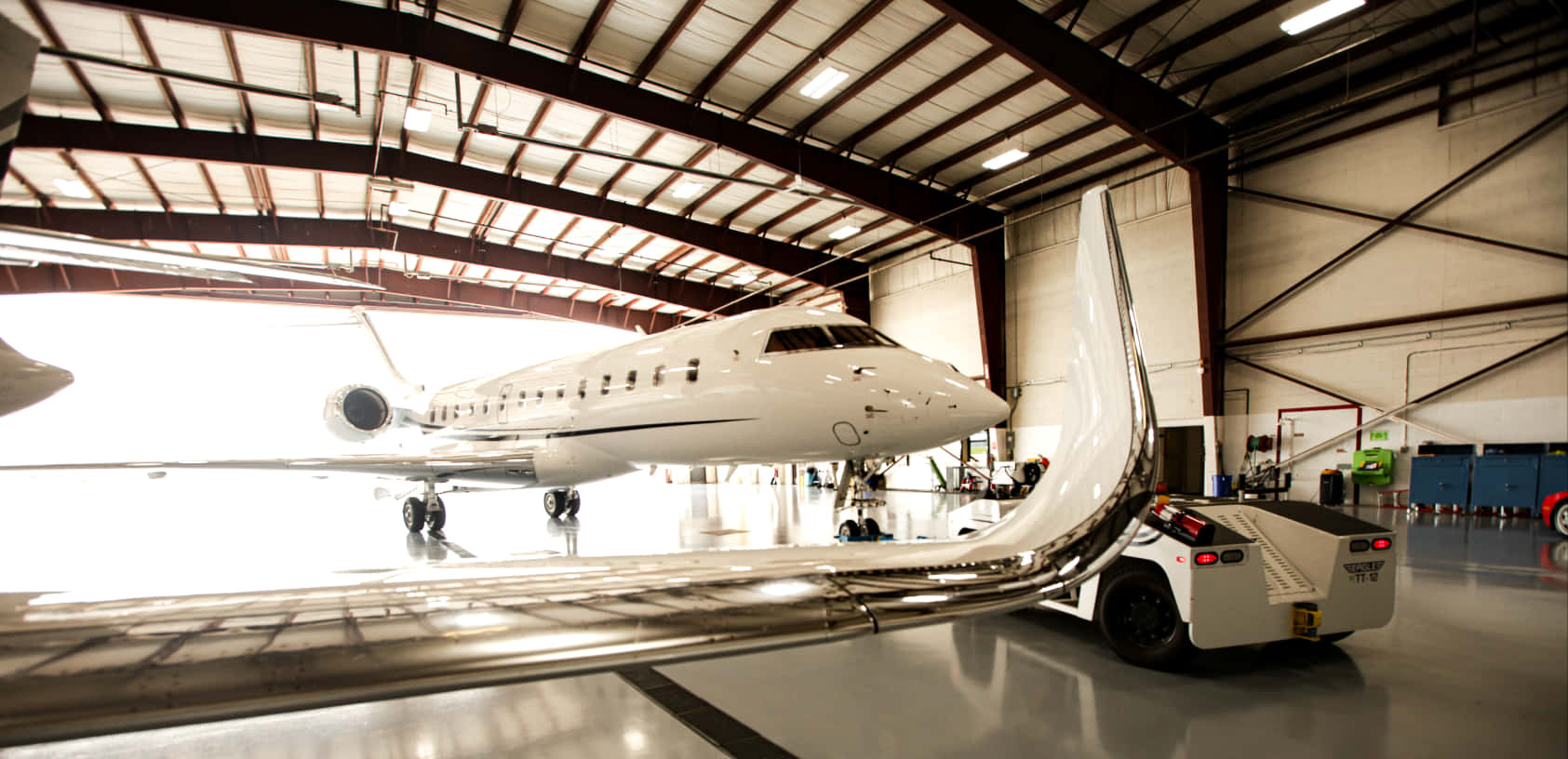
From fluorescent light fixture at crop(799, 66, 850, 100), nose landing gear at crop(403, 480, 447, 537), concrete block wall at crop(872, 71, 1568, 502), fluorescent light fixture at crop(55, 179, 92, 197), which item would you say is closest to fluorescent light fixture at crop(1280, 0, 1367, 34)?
concrete block wall at crop(872, 71, 1568, 502)

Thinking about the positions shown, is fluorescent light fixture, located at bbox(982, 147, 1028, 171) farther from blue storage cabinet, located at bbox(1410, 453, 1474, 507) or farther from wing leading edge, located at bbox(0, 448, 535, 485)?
wing leading edge, located at bbox(0, 448, 535, 485)

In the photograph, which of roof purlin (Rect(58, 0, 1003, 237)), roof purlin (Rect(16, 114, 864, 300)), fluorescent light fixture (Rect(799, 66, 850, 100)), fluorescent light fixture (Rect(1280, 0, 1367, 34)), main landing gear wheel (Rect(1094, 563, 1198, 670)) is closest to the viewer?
main landing gear wheel (Rect(1094, 563, 1198, 670))

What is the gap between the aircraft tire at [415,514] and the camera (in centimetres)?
1102

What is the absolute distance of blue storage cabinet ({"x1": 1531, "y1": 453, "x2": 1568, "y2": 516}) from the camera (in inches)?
341

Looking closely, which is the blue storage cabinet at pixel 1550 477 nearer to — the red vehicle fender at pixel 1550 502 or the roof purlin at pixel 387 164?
the red vehicle fender at pixel 1550 502

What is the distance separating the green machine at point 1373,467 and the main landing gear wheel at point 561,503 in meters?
14.5

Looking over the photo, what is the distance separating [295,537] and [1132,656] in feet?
39.6

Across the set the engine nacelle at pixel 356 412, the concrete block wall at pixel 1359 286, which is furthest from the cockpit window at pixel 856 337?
the engine nacelle at pixel 356 412

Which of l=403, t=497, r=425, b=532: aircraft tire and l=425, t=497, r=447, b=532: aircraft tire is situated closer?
l=425, t=497, r=447, b=532: aircraft tire

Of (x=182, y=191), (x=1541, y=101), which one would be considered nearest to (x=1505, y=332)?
(x=1541, y=101)

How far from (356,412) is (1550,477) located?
18060 mm

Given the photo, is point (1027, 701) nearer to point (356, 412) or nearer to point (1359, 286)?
point (356, 412)

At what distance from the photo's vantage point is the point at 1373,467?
12398mm

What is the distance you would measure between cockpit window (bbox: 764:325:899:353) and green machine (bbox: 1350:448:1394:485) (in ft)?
34.7
